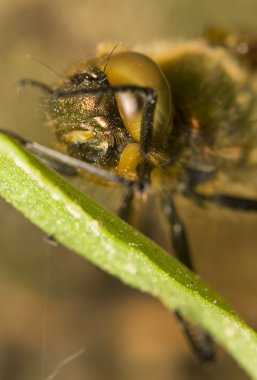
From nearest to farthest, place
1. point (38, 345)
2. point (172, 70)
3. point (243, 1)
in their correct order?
1. point (172, 70)
2. point (38, 345)
3. point (243, 1)

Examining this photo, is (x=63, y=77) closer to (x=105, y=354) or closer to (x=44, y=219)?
(x=44, y=219)

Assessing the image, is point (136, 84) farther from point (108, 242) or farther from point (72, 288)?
point (72, 288)

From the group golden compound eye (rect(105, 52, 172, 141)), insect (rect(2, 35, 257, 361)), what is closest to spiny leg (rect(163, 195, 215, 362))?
insect (rect(2, 35, 257, 361))

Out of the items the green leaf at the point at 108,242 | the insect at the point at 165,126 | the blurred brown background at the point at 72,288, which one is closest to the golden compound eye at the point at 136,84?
the insect at the point at 165,126

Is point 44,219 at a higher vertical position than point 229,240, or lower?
higher

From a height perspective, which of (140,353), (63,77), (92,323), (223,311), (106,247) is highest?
(63,77)

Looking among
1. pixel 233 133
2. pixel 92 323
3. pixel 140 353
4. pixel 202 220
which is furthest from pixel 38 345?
pixel 233 133
